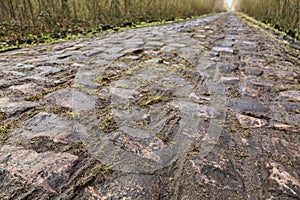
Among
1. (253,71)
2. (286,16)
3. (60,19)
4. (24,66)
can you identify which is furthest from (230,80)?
(286,16)

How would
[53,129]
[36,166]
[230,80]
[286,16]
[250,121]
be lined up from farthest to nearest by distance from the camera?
1. [286,16]
2. [230,80]
3. [250,121]
4. [53,129]
5. [36,166]

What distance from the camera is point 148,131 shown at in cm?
131

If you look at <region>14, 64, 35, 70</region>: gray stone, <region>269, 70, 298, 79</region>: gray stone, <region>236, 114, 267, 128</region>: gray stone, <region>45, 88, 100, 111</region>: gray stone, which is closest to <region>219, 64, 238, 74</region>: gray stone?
<region>269, 70, 298, 79</region>: gray stone

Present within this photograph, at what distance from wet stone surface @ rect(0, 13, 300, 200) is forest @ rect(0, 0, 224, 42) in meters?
2.14

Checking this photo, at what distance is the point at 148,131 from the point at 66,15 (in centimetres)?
452

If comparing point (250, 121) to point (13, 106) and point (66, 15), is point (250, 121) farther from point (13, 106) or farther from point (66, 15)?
point (66, 15)

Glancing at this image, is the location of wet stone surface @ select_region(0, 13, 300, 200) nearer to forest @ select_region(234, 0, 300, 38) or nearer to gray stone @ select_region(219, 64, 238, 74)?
gray stone @ select_region(219, 64, 238, 74)

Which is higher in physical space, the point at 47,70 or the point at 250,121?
the point at 250,121

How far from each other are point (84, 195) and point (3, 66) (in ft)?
6.83

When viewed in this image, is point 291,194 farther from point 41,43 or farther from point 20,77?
point 41,43

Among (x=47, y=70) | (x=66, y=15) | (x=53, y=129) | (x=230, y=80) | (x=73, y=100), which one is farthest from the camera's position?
(x=66, y=15)

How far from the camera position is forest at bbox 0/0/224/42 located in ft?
13.4

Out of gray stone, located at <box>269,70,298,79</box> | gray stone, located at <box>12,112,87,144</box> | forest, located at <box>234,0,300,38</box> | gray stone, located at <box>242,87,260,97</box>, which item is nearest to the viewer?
gray stone, located at <box>12,112,87,144</box>

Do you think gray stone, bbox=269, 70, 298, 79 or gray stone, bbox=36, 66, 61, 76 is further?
gray stone, bbox=269, 70, 298, 79
